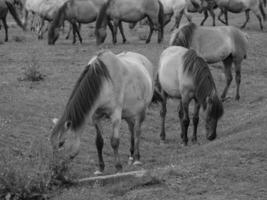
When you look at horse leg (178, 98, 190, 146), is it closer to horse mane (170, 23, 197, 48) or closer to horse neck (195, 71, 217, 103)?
horse neck (195, 71, 217, 103)

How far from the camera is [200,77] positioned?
480 inches

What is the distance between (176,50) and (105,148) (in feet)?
8.24

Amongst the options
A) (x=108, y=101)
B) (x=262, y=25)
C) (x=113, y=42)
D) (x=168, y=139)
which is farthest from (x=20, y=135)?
(x=262, y=25)

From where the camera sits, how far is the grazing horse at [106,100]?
30.5 feet

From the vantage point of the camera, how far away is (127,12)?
23.7m

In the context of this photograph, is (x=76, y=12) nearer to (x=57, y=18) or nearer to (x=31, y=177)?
(x=57, y=18)

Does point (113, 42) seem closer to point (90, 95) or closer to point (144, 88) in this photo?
point (144, 88)

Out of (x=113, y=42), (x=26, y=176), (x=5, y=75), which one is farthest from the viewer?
(x=113, y=42)

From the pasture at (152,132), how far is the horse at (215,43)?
1.01 metres

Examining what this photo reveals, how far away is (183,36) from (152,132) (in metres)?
2.85

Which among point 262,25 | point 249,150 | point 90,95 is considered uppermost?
point 90,95

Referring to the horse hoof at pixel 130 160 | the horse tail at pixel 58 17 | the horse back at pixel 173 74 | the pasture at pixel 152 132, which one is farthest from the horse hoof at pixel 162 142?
the horse tail at pixel 58 17

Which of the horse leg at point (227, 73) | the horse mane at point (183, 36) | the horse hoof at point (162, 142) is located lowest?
the horse hoof at point (162, 142)

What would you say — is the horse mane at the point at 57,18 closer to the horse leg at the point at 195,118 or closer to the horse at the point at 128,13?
the horse at the point at 128,13
